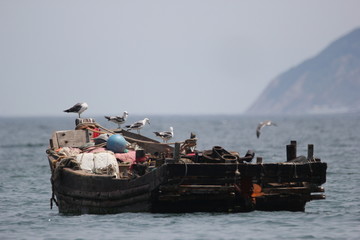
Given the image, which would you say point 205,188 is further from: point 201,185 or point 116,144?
point 116,144

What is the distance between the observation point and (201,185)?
64.3ft

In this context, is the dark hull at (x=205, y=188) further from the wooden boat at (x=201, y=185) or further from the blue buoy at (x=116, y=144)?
the blue buoy at (x=116, y=144)

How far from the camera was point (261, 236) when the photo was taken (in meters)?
18.3

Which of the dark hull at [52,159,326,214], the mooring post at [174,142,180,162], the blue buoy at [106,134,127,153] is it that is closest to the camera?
the dark hull at [52,159,326,214]

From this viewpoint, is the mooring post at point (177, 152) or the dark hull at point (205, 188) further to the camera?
the mooring post at point (177, 152)

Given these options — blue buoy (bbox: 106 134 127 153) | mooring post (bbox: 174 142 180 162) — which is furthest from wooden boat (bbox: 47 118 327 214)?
blue buoy (bbox: 106 134 127 153)

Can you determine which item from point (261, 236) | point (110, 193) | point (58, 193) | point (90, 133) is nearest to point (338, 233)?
point (261, 236)

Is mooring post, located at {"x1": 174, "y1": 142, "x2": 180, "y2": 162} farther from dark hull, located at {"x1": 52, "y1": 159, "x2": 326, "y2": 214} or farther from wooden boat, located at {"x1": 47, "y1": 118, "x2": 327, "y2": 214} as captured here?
dark hull, located at {"x1": 52, "y1": 159, "x2": 326, "y2": 214}

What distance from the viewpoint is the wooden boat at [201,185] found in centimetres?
1945

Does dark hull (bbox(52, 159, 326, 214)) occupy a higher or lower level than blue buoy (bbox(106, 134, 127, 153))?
lower

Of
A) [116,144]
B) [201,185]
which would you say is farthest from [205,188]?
[116,144]

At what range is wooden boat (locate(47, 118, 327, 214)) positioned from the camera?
1945 centimetres

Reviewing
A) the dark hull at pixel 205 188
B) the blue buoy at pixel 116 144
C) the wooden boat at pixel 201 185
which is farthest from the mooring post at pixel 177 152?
the blue buoy at pixel 116 144

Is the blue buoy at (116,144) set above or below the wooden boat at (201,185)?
above
